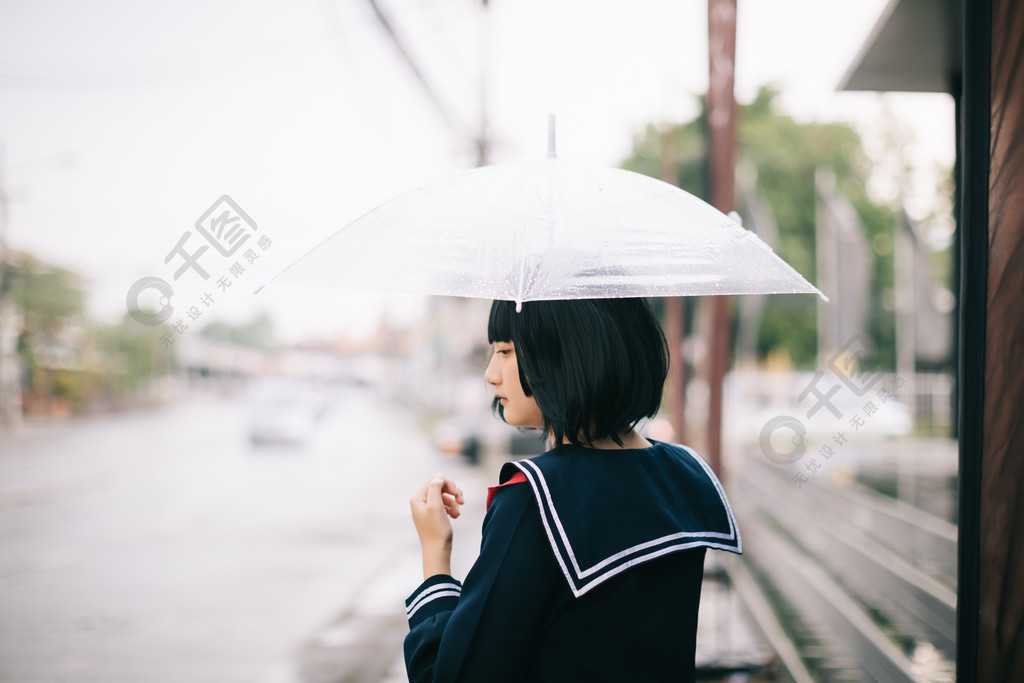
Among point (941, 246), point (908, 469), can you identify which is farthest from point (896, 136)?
point (908, 469)

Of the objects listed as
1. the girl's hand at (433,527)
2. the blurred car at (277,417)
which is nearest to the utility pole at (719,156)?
the girl's hand at (433,527)

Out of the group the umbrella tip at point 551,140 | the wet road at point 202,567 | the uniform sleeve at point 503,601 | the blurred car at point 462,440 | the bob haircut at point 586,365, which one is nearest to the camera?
the uniform sleeve at point 503,601

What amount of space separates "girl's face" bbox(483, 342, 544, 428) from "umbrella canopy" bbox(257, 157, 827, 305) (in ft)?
0.35

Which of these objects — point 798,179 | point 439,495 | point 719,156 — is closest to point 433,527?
point 439,495

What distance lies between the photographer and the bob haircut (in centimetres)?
117

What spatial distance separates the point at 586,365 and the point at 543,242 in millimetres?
256

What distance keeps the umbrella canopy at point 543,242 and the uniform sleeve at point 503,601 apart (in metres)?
0.37

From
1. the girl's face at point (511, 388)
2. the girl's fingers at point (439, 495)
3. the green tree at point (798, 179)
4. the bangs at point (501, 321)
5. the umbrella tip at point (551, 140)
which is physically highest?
the green tree at point (798, 179)

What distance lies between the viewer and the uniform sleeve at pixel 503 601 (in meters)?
1.07

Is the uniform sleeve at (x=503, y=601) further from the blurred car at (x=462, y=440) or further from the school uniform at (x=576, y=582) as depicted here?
the blurred car at (x=462, y=440)

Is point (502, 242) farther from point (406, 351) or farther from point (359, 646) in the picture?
point (406, 351)

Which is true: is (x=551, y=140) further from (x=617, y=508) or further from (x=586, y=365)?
(x=617, y=508)

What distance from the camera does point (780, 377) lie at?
26000 millimetres

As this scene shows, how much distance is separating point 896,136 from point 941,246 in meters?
3.91
